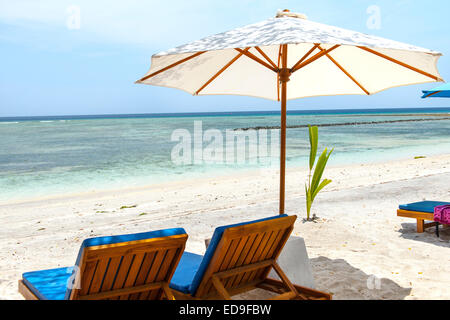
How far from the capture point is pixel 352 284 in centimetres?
361

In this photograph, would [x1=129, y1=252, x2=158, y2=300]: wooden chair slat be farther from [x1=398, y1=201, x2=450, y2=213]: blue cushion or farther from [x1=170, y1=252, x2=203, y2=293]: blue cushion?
[x1=398, y1=201, x2=450, y2=213]: blue cushion

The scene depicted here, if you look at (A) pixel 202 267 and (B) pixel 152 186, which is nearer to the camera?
(A) pixel 202 267

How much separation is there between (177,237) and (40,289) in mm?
1107

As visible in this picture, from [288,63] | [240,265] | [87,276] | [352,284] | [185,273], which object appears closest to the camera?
[87,276]

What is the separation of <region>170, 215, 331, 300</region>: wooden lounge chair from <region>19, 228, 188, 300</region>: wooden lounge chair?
205mm

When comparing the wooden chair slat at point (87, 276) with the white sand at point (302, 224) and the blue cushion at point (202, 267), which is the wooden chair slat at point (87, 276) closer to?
the blue cushion at point (202, 267)

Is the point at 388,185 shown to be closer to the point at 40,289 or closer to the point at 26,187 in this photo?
the point at 40,289

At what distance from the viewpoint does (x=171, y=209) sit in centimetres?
792

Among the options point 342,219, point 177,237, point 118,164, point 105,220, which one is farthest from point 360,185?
point 118,164

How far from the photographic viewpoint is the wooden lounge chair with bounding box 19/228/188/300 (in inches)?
87.9

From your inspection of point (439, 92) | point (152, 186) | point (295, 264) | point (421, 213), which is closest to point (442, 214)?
point (421, 213)

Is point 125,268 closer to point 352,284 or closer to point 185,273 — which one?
point 185,273

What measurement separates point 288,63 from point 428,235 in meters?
2.74

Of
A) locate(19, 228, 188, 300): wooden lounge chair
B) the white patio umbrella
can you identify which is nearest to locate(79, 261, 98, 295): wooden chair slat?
locate(19, 228, 188, 300): wooden lounge chair
